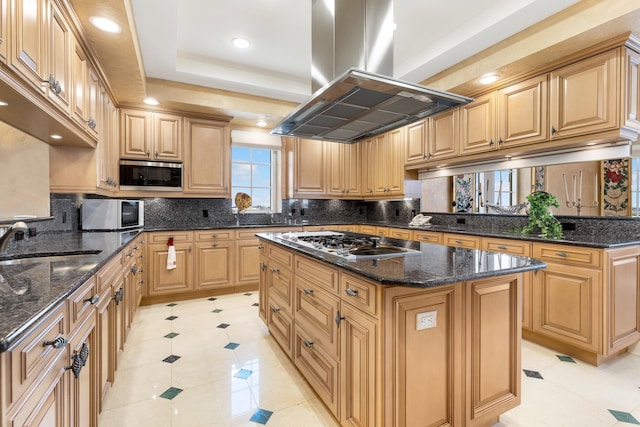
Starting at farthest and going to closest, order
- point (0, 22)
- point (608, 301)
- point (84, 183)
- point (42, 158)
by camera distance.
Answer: point (84, 183) < point (42, 158) < point (608, 301) < point (0, 22)

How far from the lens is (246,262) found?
13.7ft

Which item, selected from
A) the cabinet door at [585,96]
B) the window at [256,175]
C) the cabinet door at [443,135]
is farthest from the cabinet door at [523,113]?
the window at [256,175]

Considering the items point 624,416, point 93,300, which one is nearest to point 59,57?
point 93,300

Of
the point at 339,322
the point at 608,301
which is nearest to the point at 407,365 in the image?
the point at 339,322

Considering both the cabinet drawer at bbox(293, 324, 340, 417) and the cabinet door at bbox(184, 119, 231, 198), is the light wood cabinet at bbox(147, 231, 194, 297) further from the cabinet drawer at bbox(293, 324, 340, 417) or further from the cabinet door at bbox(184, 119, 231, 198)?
the cabinet drawer at bbox(293, 324, 340, 417)

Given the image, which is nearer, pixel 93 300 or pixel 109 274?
pixel 93 300

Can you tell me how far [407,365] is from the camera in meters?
1.33

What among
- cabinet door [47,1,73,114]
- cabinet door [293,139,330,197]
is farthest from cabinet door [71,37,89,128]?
cabinet door [293,139,330,197]

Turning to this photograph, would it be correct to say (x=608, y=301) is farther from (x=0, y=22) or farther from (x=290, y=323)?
(x=0, y=22)

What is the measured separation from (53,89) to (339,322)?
1969 mm

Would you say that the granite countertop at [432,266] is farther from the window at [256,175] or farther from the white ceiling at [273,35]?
the window at [256,175]

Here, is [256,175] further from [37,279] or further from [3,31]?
[37,279]

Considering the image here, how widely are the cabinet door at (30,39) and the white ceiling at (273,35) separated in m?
0.87

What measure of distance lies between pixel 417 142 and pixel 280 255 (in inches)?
106
